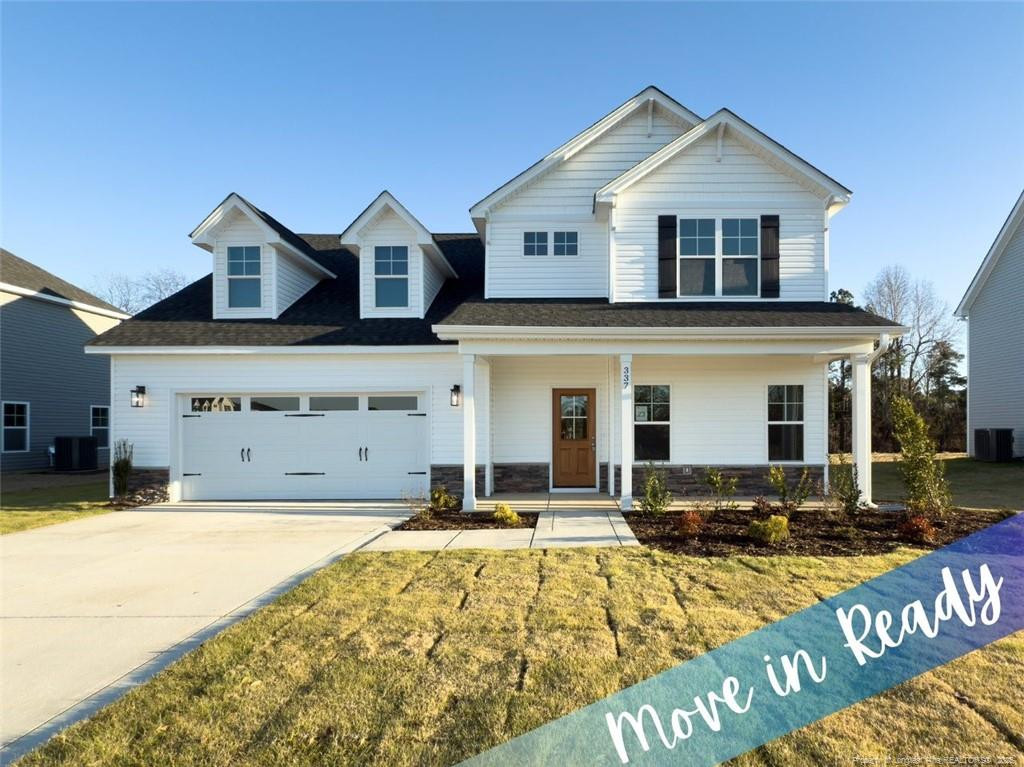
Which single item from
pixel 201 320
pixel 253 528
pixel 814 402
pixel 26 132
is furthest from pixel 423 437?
pixel 26 132

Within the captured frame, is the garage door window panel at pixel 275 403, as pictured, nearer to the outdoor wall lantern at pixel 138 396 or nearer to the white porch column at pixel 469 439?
the outdoor wall lantern at pixel 138 396

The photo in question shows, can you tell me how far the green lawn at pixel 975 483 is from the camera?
37.8ft

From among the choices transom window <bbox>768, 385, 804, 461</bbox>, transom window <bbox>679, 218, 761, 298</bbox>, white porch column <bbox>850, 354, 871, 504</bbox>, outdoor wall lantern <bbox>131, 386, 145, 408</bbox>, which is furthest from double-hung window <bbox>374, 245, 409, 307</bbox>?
white porch column <bbox>850, 354, 871, 504</bbox>

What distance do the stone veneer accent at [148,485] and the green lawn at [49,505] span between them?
56 cm

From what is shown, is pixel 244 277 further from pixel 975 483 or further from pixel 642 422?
pixel 975 483

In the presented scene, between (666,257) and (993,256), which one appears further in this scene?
(993,256)

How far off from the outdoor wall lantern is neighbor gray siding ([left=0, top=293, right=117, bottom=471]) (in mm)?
10292

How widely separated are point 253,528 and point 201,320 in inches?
226

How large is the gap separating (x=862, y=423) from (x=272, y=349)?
11353 millimetres

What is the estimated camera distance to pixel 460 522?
32.2 ft

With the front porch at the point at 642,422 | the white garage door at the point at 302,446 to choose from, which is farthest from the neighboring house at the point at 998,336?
the white garage door at the point at 302,446

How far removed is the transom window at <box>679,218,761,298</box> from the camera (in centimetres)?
1200

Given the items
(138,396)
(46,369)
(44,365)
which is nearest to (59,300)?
(44,365)

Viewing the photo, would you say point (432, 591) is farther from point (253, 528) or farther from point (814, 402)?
point (814, 402)
